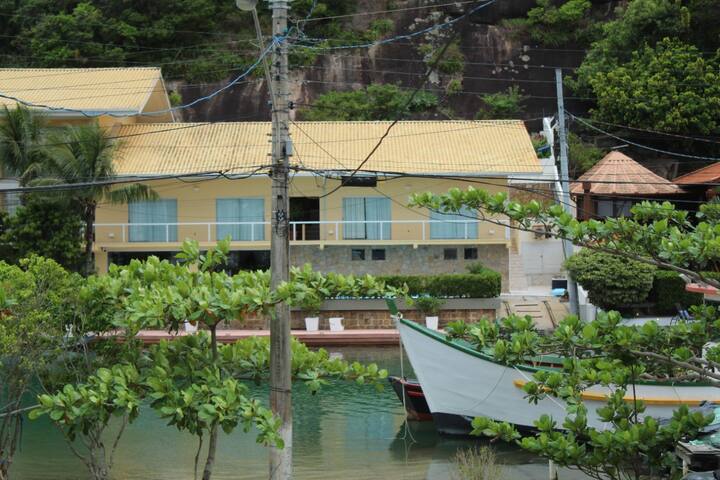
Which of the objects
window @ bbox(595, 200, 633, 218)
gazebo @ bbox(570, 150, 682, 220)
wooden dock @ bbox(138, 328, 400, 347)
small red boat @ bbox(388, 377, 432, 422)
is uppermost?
gazebo @ bbox(570, 150, 682, 220)

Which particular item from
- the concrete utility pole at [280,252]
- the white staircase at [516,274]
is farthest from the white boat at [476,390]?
the white staircase at [516,274]

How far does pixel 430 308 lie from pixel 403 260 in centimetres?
441

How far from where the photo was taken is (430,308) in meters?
31.1

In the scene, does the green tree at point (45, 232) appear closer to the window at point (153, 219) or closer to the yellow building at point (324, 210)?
the yellow building at point (324, 210)

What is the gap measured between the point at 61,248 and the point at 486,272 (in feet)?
45.3

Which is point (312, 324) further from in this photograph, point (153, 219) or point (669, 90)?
point (669, 90)

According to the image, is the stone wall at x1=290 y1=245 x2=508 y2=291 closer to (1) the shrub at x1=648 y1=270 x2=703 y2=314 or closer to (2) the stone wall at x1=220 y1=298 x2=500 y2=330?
(2) the stone wall at x1=220 y1=298 x2=500 y2=330

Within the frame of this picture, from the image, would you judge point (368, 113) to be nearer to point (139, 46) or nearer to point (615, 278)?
point (139, 46)

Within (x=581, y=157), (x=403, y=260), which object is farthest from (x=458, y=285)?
(x=581, y=157)

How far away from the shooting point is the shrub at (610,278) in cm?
2820

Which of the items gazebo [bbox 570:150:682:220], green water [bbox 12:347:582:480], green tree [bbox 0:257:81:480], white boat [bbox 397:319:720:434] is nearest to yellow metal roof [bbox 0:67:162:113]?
gazebo [bbox 570:150:682:220]

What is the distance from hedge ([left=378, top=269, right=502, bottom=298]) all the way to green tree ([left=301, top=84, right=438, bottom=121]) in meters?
12.6

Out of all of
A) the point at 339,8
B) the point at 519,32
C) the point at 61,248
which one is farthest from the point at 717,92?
the point at 61,248

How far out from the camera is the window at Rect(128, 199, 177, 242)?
35250 millimetres
